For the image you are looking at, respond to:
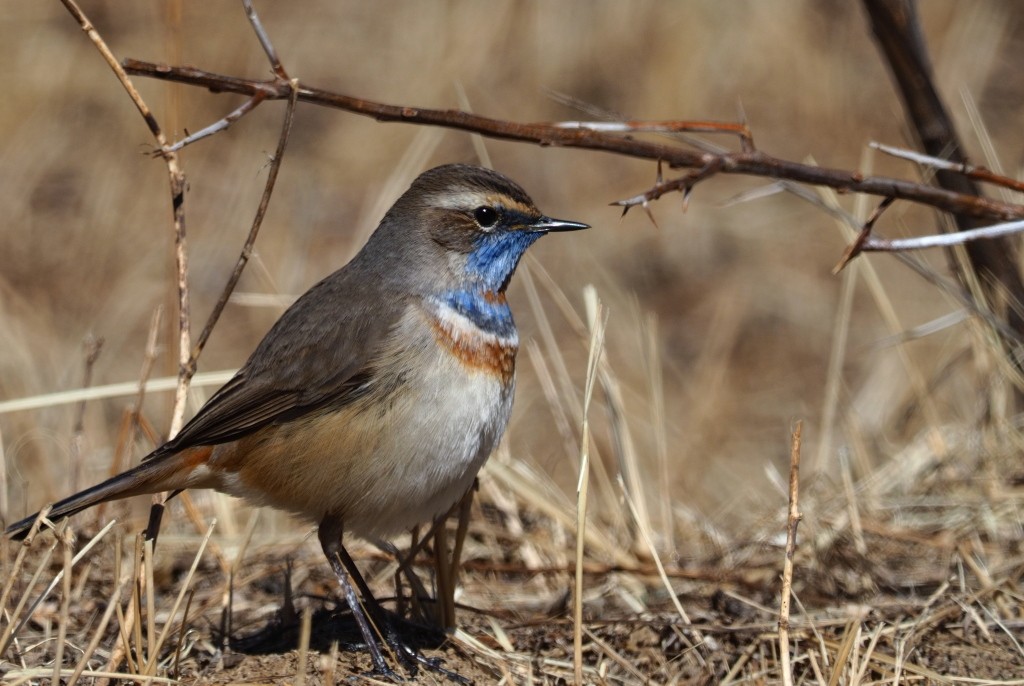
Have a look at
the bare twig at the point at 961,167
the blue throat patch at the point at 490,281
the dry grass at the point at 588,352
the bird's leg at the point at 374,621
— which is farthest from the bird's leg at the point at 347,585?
the bare twig at the point at 961,167

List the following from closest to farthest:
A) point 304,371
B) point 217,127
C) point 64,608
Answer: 1. point 64,608
2. point 217,127
3. point 304,371

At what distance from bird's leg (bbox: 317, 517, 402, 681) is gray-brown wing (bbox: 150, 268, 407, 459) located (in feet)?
1.54

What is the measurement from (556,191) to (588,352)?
4.07 metres

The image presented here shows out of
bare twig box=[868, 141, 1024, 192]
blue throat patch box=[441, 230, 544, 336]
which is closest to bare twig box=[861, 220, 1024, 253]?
bare twig box=[868, 141, 1024, 192]

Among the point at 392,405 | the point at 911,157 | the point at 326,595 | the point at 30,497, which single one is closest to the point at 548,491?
the point at 326,595

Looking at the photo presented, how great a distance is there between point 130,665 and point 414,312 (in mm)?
1671

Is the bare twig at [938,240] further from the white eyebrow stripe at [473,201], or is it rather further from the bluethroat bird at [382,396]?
the white eyebrow stripe at [473,201]

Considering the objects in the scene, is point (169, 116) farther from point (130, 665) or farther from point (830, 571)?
point (830, 571)

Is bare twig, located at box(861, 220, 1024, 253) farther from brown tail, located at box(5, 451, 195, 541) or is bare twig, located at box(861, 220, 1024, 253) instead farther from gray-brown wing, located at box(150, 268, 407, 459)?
brown tail, located at box(5, 451, 195, 541)

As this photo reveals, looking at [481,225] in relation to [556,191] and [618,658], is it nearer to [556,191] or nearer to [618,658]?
[618,658]

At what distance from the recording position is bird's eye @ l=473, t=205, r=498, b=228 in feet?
17.2

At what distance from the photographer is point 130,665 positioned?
4117 millimetres

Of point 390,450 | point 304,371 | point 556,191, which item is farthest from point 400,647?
point 556,191

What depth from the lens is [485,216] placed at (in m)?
5.25
